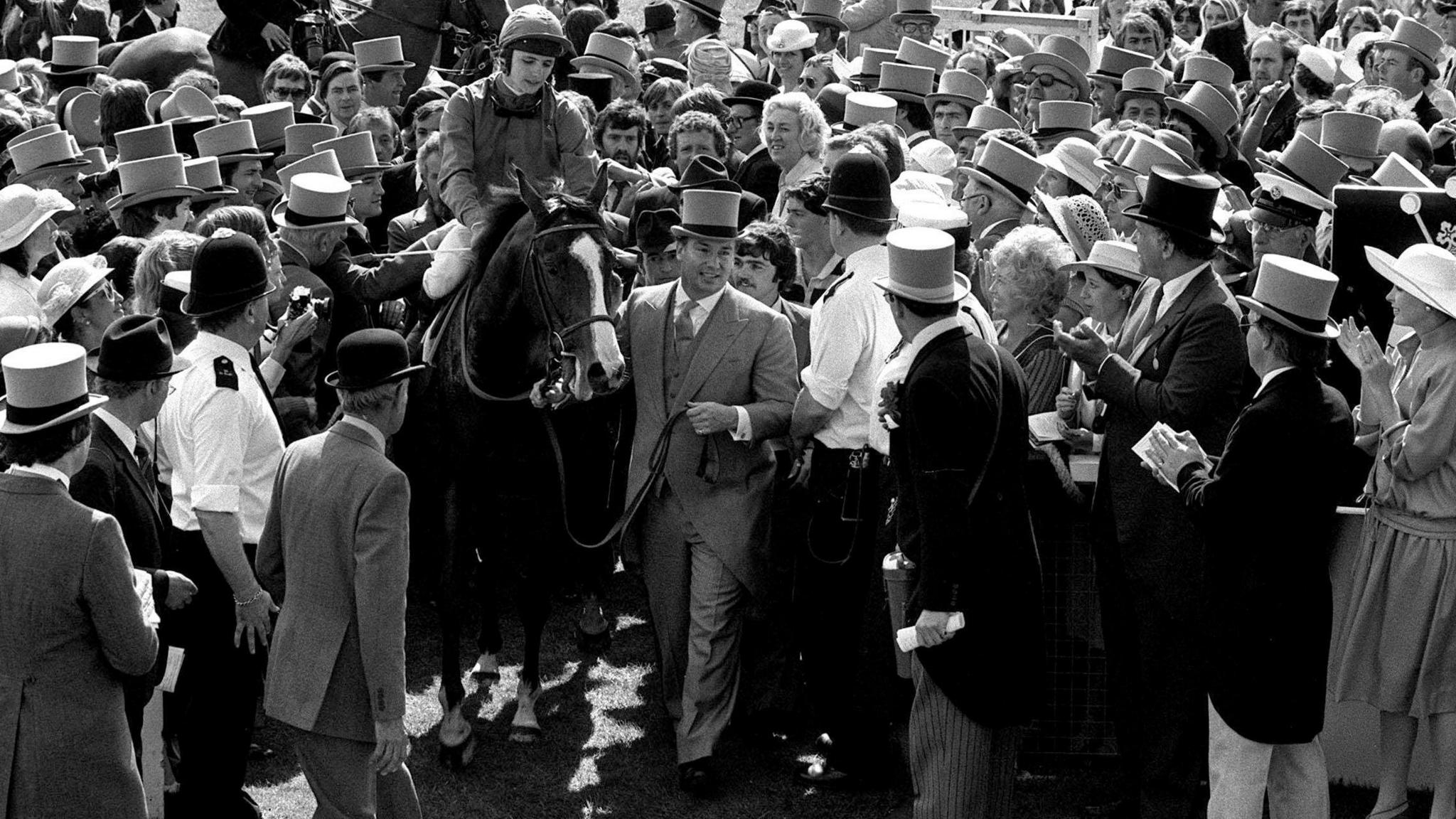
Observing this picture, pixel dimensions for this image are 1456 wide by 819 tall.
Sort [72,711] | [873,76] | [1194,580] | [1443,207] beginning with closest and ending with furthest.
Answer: [72,711] → [1194,580] → [1443,207] → [873,76]

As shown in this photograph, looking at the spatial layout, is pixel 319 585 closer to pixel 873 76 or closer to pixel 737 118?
pixel 737 118

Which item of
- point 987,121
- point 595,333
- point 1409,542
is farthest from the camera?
point 987,121

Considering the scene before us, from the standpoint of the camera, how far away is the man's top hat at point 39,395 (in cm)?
521

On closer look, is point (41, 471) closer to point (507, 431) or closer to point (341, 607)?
point (341, 607)

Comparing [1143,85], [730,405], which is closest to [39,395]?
[730,405]

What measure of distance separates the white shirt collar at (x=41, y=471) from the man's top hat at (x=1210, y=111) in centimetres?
771

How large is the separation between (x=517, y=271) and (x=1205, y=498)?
333 cm

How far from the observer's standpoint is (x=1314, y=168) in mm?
8398

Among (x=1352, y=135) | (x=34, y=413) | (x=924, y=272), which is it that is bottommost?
(x=1352, y=135)

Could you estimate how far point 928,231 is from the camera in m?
6.14

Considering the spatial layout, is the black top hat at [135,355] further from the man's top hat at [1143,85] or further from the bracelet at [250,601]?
the man's top hat at [1143,85]

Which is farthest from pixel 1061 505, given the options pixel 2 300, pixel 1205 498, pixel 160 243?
pixel 2 300

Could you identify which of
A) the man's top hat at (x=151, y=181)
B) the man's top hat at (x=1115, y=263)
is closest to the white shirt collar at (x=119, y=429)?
the man's top hat at (x=151, y=181)

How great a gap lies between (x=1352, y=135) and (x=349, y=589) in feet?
20.3
